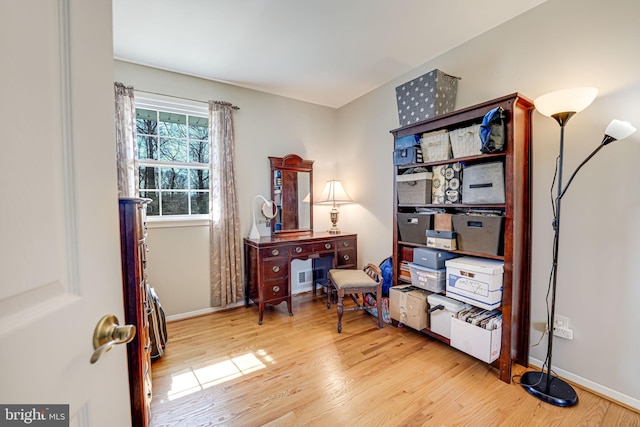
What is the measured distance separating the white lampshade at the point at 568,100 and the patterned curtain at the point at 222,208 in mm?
2750

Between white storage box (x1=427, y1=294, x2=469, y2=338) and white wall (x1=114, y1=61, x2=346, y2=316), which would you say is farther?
white wall (x1=114, y1=61, x2=346, y2=316)

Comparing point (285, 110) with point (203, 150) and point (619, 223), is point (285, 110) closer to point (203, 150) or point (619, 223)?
point (203, 150)

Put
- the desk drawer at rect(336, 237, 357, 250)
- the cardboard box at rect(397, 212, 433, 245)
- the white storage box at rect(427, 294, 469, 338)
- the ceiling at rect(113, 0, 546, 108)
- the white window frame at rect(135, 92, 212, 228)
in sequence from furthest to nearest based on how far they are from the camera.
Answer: the desk drawer at rect(336, 237, 357, 250) → the white window frame at rect(135, 92, 212, 228) → the cardboard box at rect(397, 212, 433, 245) → the white storage box at rect(427, 294, 469, 338) → the ceiling at rect(113, 0, 546, 108)

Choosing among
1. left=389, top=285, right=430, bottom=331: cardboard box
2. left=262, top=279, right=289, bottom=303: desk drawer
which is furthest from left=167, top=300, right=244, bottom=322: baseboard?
left=389, top=285, right=430, bottom=331: cardboard box

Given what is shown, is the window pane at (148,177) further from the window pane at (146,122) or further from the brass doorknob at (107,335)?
the brass doorknob at (107,335)

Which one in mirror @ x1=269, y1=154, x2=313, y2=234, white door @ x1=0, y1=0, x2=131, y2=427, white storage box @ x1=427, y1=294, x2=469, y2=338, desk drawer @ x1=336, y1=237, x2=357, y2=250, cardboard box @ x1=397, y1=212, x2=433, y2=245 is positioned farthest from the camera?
mirror @ x1=269, y1=154, x2=313, y2=234

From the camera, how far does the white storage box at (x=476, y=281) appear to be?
72.0 inches

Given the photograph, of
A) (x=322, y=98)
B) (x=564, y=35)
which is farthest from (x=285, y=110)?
(x=564, y=35)

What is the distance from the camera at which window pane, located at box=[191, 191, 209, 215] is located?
3014mm

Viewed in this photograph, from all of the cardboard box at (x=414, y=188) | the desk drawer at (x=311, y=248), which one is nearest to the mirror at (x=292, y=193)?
the desk drawer at (x=311, y=248)

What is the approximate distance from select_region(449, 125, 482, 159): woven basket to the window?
2523 millimetres

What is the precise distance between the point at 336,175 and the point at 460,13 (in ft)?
7.47

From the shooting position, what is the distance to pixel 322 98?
3.53 m

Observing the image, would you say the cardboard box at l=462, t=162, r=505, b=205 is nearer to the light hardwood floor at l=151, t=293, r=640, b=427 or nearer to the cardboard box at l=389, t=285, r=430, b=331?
the cardboard box at l=389, t=285, r=430, b=331
